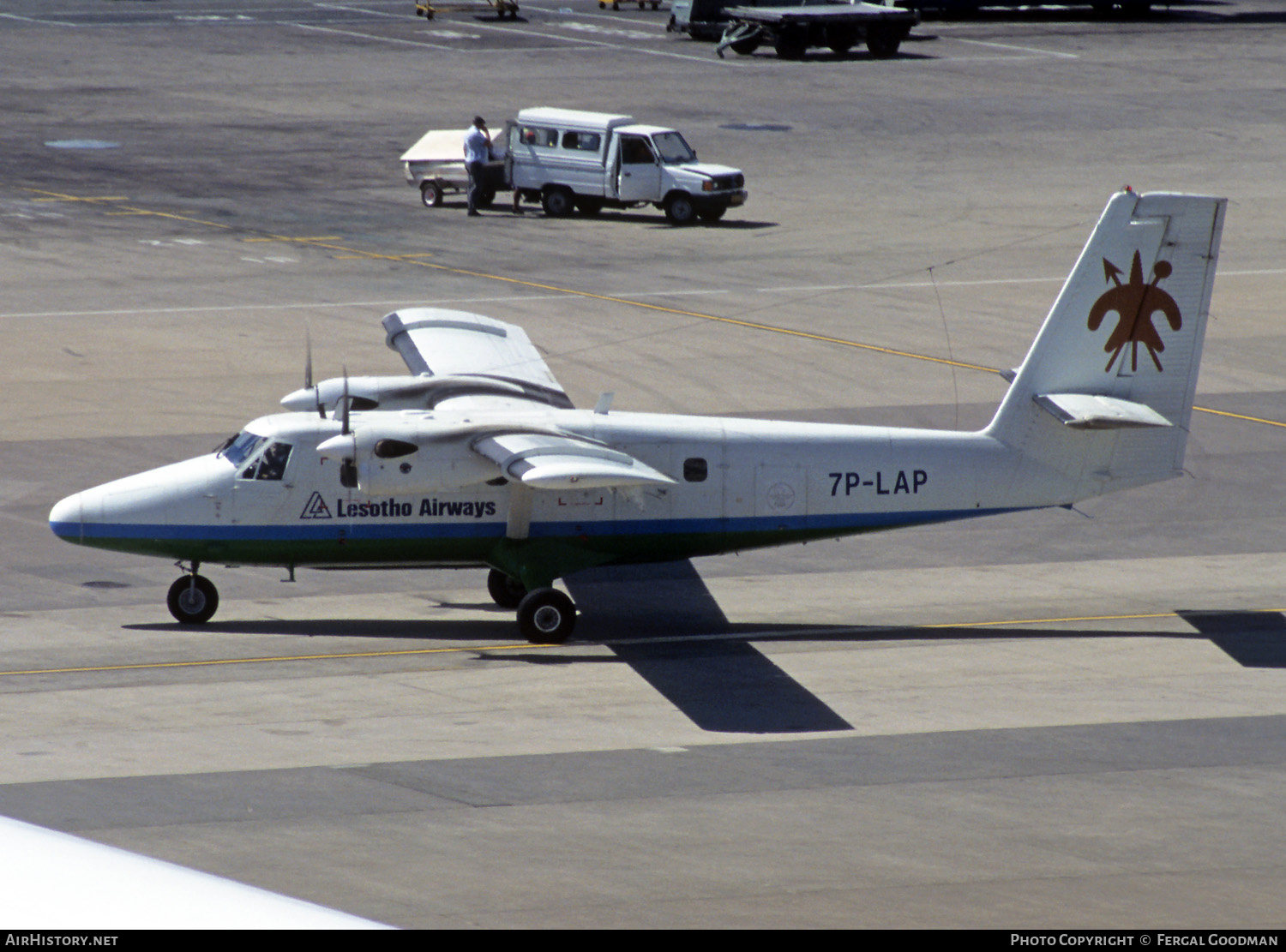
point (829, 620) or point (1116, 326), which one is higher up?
point (1116, 326)

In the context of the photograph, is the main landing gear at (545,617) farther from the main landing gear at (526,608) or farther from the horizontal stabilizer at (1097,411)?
the horizontal stabilizer at (1097,411)

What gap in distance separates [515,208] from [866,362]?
18401mm

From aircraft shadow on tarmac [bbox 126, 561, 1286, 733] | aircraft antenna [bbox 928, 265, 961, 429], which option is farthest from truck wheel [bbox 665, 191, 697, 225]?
aircraft shadow on tarmac [bbox 126, 561, 1286, 733]

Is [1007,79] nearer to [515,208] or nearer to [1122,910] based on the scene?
[515,208]

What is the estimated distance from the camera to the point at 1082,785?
18.0 metres

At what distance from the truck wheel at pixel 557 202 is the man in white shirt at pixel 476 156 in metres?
1.98

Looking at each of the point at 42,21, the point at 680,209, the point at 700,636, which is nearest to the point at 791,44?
the point at 680,209

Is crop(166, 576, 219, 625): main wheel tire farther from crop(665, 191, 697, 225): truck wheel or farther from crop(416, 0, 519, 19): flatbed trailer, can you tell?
crop(416, 0, 519, 19): flatbed trailer

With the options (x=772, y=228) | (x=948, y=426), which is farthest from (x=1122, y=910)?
(x=772, y=228)

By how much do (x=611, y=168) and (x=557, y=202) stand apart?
7.47 feet

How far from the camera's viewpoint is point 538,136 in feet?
172

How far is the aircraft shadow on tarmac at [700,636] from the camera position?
21203 mm

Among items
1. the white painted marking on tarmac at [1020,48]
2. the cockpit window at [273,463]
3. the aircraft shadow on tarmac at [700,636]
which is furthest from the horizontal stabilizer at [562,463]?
the white painted marking on tarmac at [1020,48]

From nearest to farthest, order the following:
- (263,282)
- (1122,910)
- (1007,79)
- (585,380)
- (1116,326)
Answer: (1122,910) → (1116,326) → (585,380) → (263,282) → (1007,79)
